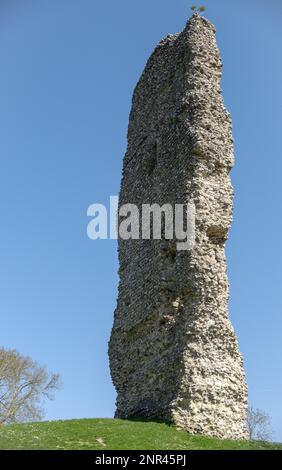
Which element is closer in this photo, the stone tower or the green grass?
the green grass

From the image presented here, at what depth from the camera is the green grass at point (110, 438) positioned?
12508 millimetres

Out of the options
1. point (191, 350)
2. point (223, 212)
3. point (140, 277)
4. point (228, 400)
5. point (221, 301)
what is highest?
point (223, 212)

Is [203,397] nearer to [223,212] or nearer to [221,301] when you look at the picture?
[221,301]

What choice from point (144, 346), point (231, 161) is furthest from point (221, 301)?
point (231, 161)

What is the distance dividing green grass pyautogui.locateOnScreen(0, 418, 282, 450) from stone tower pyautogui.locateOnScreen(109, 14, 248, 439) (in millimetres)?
702

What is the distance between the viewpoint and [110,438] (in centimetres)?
1302

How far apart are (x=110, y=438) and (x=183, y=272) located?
15.9ft

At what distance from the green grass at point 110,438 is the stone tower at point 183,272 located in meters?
0.70

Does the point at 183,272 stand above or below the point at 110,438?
above

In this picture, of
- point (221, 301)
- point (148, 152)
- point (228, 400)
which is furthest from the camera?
point (148, 152)

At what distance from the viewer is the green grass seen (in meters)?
12.5

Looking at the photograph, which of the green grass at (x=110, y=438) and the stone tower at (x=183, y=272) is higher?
the stone tower at (x=183, y=272)

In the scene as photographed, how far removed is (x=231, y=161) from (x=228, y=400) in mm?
6601
